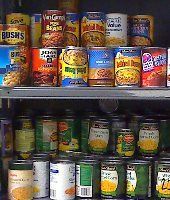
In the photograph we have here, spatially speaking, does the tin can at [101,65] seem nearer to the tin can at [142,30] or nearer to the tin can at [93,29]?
the tin can at [93,29]

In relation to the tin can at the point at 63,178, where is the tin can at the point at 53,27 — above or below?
above

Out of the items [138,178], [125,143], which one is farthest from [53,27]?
[138,178]

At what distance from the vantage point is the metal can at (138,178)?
6.01 feet

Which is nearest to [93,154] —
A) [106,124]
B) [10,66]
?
[106,124]

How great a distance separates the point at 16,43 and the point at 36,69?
125mm

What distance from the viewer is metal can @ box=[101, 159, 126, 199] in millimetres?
1828

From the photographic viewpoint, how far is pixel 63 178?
6.06ft

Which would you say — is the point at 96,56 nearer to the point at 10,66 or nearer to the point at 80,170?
the point at 10,66

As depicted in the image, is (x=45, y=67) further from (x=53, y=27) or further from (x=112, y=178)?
(x=112, y=178)

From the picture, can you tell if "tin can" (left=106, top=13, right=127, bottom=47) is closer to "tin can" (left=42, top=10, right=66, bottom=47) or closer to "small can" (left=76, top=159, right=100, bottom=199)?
"tin can" (left=42, top=10, right=66, bottom=47)

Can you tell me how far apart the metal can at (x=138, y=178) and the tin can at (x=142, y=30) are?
47 cm

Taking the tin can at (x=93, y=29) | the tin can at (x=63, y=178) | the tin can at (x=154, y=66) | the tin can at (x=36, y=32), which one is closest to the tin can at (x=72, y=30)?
the tin can at (x=93, y=29)

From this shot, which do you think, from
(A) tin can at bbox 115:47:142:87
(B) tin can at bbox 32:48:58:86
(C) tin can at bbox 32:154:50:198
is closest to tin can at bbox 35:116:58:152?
(C) tin can at bbox 32:154:50:198

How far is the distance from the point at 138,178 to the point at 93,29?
0.57 metres
